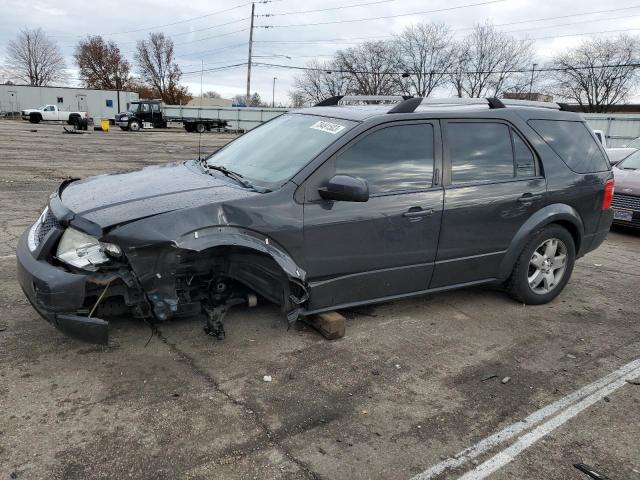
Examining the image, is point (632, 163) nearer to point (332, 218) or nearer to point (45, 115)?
point (332, 218)

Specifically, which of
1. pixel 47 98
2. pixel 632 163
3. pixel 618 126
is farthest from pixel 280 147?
pixel 47 98

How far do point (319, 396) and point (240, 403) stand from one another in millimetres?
484

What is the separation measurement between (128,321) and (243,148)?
1719 millimetres

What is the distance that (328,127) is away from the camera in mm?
3914

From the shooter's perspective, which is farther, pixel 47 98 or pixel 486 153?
pixel 47 98

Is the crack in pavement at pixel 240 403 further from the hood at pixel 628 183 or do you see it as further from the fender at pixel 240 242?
the hood at pixel 628 183

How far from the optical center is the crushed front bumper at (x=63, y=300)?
2.97 meters

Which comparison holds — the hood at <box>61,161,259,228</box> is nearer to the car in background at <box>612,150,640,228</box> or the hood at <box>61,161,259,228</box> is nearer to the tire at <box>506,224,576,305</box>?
the tire at <box>506,224,576,305</box>

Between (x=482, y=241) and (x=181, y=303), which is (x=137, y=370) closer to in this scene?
(x=181, y=303)

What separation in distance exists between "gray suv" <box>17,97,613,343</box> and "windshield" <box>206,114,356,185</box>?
0.02 m

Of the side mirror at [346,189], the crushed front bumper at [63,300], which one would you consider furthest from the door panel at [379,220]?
the crushed front bumper at [63,300]

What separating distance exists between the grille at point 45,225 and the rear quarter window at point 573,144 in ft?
13.1

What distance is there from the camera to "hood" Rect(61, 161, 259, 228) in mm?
3152

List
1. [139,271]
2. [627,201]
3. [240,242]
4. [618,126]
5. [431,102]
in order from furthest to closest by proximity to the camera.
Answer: [618,126] → [627,201] → [431,102] → [240,242] → [139,271]
